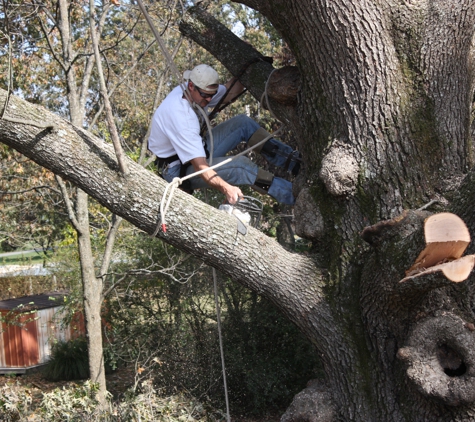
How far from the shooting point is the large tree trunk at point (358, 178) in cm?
316

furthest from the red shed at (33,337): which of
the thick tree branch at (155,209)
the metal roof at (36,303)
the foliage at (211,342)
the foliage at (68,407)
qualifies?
the thick tree branch at (155,209)

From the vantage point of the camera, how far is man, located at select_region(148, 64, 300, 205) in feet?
13.6

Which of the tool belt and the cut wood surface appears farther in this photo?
the tool belt

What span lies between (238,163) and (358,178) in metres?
1.28

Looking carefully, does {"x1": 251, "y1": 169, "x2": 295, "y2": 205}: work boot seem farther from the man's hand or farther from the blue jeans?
the man's hand

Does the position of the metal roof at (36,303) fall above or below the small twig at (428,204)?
above

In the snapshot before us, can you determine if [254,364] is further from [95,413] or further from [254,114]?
[254,114]

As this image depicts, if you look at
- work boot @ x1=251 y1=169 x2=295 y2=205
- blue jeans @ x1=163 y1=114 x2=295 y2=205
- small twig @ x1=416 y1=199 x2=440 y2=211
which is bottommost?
small twig @ x1=416 y1=199 x2=440 y2=211

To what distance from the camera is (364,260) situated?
10.9 ft

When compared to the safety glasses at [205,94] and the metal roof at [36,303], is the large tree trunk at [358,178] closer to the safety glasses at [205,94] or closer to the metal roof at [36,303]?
the safety glasses at [205,94]

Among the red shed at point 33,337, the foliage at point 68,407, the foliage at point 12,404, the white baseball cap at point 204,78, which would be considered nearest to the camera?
the white baseball cap at point 204,78

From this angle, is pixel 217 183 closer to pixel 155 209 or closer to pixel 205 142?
pixel 205 142

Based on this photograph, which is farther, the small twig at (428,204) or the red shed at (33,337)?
the red shed at (33,337)

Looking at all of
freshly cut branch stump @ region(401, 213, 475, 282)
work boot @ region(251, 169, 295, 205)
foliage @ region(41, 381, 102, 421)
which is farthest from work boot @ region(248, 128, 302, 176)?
foliage @ region(41, 381, 102, 421)
